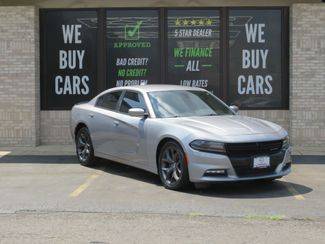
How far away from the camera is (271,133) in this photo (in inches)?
335

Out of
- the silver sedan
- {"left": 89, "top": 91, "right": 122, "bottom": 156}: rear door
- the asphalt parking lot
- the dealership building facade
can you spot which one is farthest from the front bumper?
the dealership building facade

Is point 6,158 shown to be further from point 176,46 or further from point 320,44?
point 320,44

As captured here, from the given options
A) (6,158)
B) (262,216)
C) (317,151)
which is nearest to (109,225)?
(262,216)

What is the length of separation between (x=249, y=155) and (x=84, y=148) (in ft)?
11.9

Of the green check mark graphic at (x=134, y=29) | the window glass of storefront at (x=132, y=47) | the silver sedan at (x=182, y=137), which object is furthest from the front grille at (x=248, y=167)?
the green check mark graphic at (x=134, y=29)

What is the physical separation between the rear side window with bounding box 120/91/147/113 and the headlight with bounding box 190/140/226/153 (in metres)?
1.48

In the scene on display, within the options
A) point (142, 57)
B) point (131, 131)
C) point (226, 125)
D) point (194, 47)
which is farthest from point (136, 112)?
point (194, 47)

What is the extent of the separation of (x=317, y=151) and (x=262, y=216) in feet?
19.2

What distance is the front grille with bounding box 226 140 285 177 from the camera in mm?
8117

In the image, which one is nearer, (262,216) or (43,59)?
→ (262,216)

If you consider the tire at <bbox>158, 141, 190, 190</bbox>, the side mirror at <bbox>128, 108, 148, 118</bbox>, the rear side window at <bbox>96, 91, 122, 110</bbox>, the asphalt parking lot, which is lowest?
the asphalt parking lot

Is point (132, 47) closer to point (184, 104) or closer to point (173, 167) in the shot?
point (184, 104)

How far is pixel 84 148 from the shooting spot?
10.8 meters

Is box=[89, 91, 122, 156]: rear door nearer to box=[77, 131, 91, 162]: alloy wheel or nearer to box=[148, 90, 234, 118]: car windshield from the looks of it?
box=[77, 131, 91, 162]: alloy wheel
